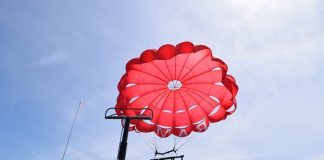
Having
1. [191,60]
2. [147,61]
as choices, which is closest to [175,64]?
[191,60]

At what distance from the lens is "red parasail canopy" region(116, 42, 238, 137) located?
43.1 feet

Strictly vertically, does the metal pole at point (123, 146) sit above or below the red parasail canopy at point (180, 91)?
below

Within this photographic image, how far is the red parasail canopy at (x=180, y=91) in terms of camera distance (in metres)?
13.1

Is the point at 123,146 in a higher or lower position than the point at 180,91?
lower

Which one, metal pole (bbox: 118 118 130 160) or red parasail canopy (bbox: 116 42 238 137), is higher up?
red parasail canopy (bbox: 116 42 238 137)

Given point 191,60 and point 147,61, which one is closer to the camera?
point 147,61

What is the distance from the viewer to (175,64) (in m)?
13.4

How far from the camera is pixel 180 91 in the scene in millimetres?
14133

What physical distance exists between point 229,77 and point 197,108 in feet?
7.34

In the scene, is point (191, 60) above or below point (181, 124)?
above

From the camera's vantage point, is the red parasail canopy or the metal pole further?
the red parasail canopy

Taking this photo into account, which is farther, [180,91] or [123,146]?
[180,91]

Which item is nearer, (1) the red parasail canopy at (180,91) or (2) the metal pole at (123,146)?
(2) the metal pole at (123,146)

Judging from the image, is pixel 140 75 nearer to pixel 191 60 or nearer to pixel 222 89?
pixel 191 60
